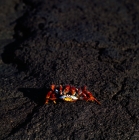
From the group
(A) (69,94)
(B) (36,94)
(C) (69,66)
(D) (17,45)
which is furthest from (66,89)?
(D) (17,45)

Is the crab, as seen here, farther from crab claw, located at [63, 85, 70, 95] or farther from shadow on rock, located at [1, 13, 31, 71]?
shadow on rock, located at [1, 13, 31, 71]

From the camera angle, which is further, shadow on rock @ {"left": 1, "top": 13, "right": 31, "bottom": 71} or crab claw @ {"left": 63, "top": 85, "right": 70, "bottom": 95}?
shadow on rock @ {"left": 1, "top": 13, "right": 31, "bottom": 71}

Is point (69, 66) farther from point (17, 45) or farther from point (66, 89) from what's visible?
point (17, 45)

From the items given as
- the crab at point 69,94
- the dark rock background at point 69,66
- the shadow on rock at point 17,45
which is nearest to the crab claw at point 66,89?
the crab at point 69,94

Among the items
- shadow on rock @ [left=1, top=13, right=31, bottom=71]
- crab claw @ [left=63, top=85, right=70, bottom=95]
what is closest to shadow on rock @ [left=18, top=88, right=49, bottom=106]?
crab claw @ [left=63, top=85, right=70, bottom=95]

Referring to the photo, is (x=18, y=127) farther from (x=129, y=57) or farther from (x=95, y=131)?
(x=129, y=57)
